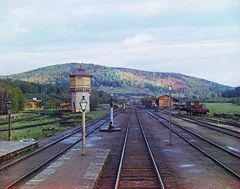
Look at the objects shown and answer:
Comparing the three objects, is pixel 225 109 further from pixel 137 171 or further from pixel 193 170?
pixel 137 171

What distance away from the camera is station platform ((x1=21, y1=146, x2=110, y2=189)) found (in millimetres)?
13148

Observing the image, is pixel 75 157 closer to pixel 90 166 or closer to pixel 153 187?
pixel 90 166

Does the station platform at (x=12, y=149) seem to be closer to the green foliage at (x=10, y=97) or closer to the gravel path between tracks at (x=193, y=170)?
the gravel path between tracks at (x=193, y=170)

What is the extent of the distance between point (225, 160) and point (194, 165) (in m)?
2.27

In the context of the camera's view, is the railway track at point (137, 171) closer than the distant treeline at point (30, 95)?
Yes

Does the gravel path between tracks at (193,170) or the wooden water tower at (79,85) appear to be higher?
the wooden water tower at (79,85)

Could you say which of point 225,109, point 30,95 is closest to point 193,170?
point 225,109

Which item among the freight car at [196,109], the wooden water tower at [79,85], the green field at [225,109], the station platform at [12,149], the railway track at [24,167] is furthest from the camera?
the green field at [225,109]

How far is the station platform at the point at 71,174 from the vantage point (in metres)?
13.1

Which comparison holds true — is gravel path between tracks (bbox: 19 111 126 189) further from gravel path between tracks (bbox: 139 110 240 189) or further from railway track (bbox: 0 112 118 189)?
gravel path between tracks (bbox: 139 110 240 189)

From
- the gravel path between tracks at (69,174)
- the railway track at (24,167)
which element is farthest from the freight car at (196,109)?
the gravel path between tracks at (69,174)

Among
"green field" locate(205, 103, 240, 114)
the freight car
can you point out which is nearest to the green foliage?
the freight car

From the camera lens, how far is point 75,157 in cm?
1977

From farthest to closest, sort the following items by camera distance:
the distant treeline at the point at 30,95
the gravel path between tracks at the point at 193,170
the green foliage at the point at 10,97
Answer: the distant treeline at the point at 30,95 < the green foliage at the point at 10,97 < the gravel path between tracks at the point at 193,170
